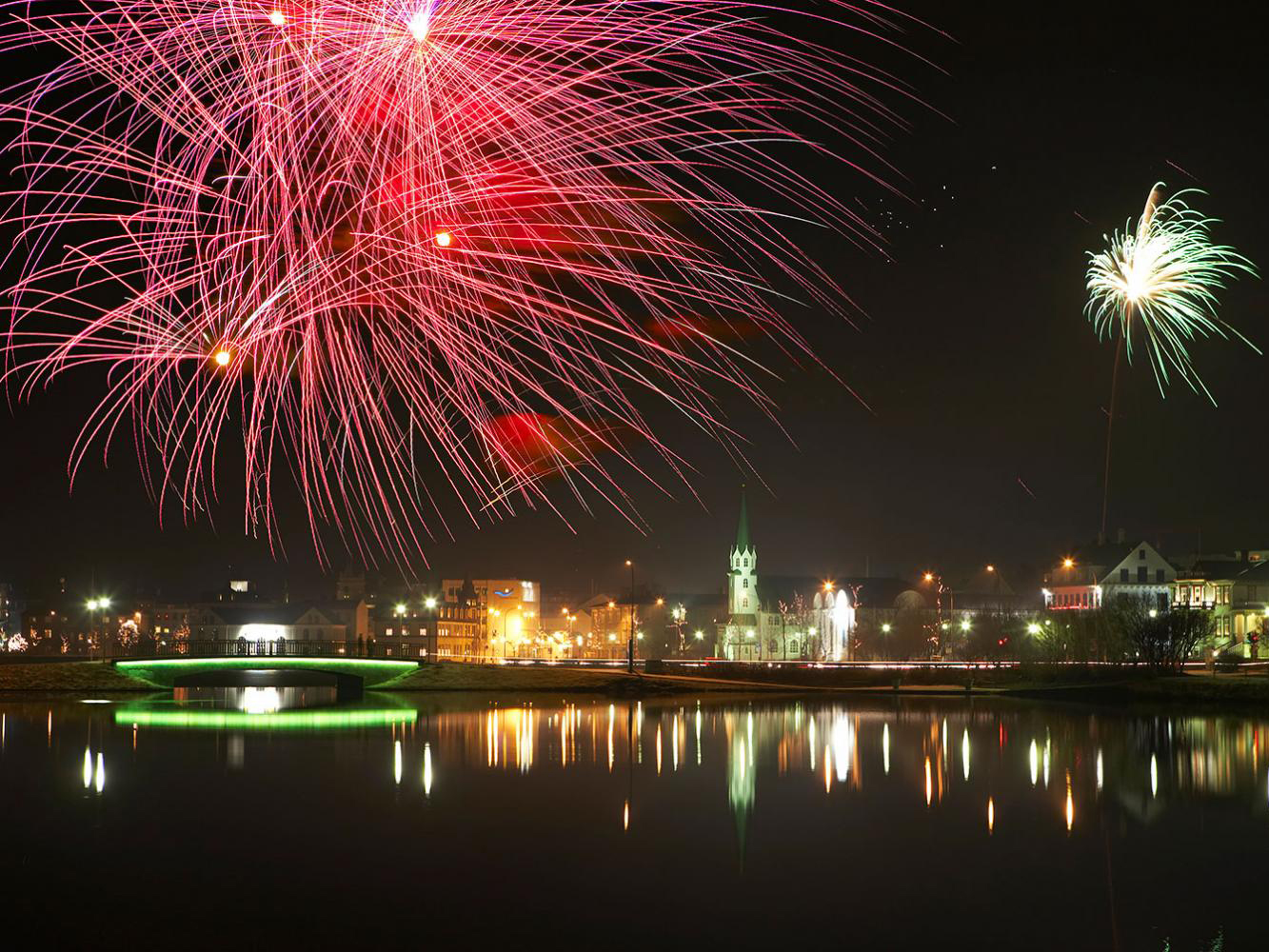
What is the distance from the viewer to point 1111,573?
10519 cm

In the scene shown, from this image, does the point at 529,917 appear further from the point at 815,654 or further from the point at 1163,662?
the point at 815,654

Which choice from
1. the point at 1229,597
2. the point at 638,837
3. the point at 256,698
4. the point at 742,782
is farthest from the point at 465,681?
the point at 1229,597

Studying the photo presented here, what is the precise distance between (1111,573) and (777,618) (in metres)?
60.7

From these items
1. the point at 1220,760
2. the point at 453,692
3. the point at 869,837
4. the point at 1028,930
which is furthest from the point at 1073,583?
the point at 1028,930

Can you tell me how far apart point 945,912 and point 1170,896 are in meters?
3.92

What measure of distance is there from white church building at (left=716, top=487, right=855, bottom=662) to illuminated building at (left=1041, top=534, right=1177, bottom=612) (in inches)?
962

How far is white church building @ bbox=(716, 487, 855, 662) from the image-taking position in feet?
471

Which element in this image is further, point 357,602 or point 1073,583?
point 357,602

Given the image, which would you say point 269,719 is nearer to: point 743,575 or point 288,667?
point 288,667

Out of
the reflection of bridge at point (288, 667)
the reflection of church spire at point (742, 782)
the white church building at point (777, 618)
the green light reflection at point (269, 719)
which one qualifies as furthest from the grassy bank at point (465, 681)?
the white church building at point (777, 618)

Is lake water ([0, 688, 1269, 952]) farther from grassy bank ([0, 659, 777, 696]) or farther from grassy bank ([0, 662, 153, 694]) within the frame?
grassy bank ([0, 659, 777, 696])

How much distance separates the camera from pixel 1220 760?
38344 mm

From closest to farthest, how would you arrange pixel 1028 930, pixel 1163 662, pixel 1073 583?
pixel 1028 930 → pixel 1163 662 → pixel 1073 583

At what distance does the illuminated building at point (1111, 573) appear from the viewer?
103812mm
